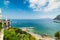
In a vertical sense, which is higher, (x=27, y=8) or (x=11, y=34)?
(x=27, y=8)

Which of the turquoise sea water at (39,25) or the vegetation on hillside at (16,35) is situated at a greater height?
the turquoise sea water at (39,25)

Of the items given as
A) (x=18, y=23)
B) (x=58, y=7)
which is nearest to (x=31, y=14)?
(x=18, y=23)

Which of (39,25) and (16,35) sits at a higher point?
(39,25)

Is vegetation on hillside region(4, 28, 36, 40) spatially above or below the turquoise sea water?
below

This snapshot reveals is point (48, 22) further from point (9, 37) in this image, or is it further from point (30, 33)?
point (9, 37)
